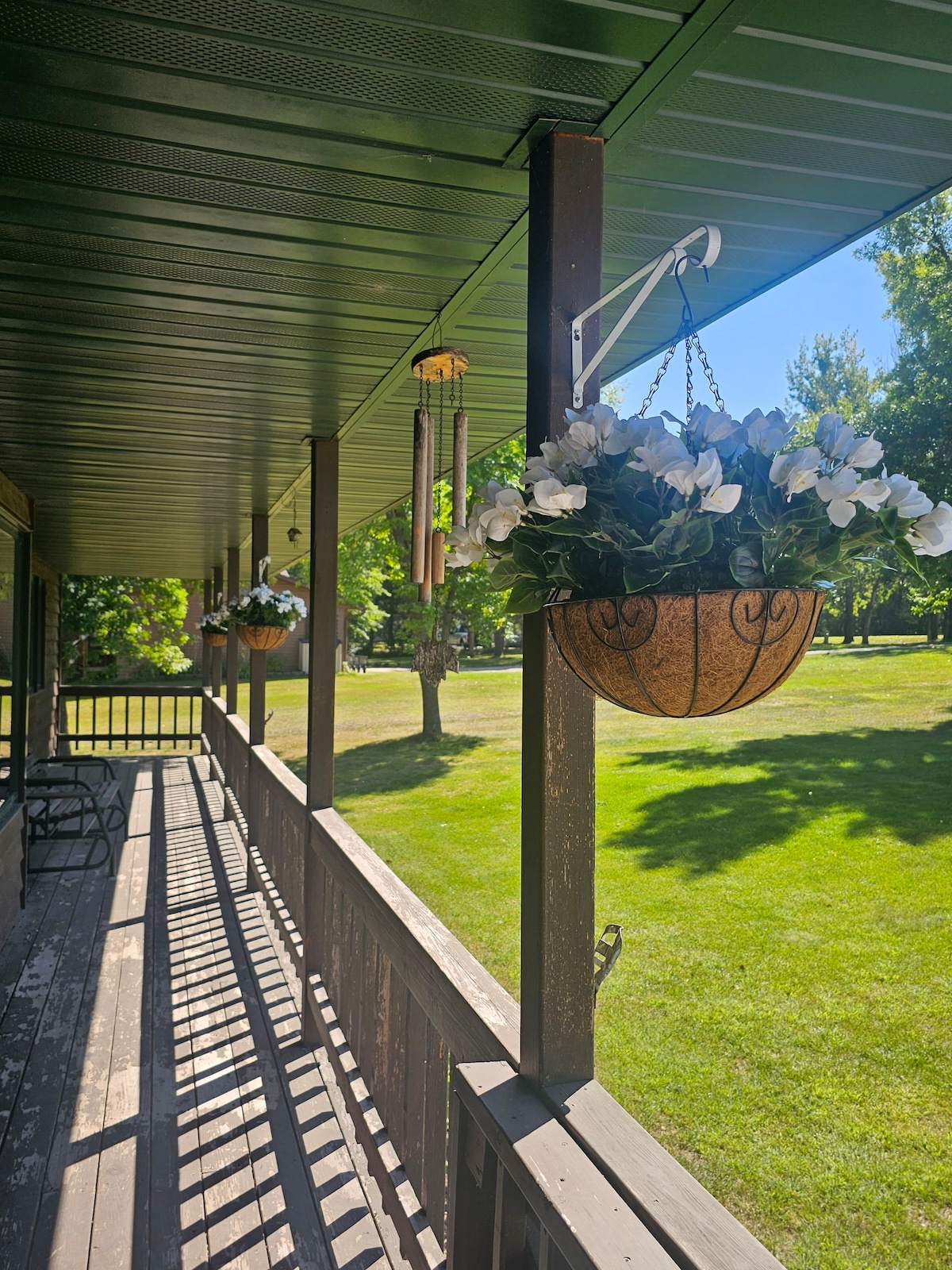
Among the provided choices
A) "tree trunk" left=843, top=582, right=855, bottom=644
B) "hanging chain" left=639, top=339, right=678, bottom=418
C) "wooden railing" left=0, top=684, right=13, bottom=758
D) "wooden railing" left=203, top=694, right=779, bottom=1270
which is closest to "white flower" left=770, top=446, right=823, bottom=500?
"hanging chain" left=639, top=339, right=678, bottom=418

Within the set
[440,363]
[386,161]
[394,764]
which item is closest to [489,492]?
[386,161]

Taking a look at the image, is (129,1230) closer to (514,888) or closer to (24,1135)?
(24,1135)

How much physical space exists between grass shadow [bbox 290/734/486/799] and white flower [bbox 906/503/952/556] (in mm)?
11174

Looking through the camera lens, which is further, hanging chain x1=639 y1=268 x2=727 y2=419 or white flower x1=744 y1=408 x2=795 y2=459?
hanging chain x1=639 y1=268 x2=727 y2=419

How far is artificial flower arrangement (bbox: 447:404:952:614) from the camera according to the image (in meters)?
1.04

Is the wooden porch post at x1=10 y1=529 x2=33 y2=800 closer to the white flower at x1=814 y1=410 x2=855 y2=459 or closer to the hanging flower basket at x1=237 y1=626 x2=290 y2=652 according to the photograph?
the hanging flower basket at x1=237 y1=626 x2=290 y2=652

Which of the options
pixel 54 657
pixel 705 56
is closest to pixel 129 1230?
pixel 705 56

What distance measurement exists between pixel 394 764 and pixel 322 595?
32.6 feet

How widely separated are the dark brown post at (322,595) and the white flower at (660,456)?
2919 millimetres

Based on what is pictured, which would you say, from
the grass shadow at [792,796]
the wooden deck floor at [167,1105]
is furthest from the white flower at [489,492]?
the grass shadow at [792,796]

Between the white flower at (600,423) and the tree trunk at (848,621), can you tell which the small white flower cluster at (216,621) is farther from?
the tree trunk at (848,621)

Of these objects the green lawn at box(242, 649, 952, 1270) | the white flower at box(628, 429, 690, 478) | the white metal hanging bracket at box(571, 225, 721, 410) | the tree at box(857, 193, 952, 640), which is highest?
the tree at box(857, 193, 952, 640)

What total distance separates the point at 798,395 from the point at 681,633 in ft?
76.2

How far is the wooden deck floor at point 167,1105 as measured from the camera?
96.7 inches
